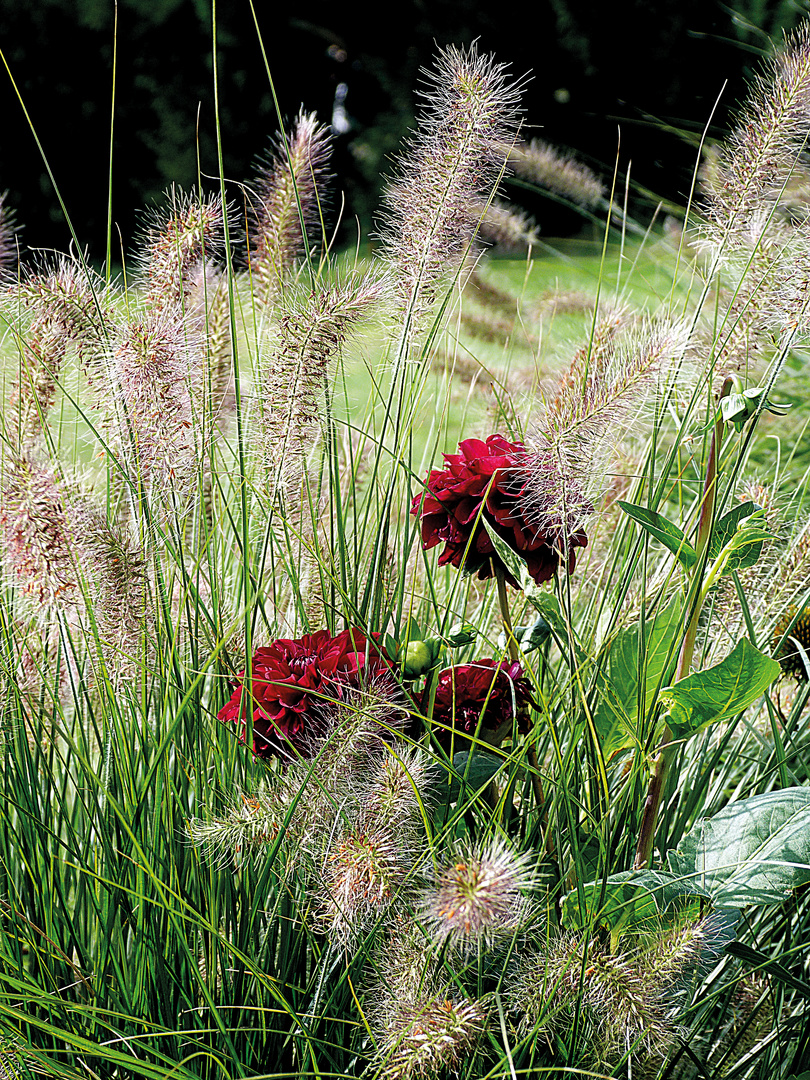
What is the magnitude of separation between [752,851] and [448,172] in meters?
0.59

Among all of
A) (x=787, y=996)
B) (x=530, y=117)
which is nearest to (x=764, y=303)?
(x=787, y=996)

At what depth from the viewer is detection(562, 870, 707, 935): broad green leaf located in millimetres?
666

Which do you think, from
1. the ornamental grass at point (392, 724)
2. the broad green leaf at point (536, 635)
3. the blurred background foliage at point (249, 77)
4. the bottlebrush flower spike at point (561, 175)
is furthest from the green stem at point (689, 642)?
the blurred background foliage at point (249, 77)

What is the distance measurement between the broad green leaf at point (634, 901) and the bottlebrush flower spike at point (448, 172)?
1.57 feet

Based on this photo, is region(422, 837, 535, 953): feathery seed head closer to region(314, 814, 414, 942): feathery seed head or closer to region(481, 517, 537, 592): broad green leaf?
region(314, 814, 414, 942): feathery seed head

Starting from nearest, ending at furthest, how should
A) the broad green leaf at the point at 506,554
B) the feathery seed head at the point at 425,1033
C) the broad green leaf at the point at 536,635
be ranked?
the feathery seed head at the point at 425,1033, the broad green leaf at the point at 506,554, the broad green leaf at the point at 536,635

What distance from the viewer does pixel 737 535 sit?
676 mm

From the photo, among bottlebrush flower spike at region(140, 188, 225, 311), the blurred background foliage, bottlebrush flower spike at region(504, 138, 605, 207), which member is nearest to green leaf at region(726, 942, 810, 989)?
bottlebrush flower spike at region(140, 188, 225, 311)

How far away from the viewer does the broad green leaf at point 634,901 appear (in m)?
0.67

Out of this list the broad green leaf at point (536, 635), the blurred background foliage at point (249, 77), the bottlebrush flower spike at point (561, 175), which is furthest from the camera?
the blurred background foliage at point (249, 77)

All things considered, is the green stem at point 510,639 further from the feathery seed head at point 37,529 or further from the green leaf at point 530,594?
the feathery seed head at point 37,529

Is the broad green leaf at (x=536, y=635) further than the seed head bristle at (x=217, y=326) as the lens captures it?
No

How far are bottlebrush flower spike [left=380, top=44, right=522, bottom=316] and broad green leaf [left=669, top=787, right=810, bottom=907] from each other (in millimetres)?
477

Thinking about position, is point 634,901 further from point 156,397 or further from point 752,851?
point 156,397
